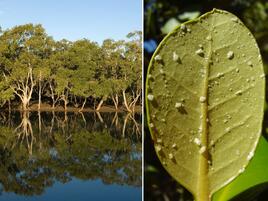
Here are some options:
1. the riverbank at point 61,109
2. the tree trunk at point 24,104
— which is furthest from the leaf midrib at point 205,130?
the riverbank at point 61,109

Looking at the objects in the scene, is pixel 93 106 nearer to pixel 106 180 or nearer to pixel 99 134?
pixel 99 134

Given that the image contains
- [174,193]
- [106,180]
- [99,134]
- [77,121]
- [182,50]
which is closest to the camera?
[182,50]

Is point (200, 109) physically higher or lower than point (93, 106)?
higher

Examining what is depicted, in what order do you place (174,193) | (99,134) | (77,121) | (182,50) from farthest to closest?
(77,121)
(99,134)
(174,193)
(182,50)

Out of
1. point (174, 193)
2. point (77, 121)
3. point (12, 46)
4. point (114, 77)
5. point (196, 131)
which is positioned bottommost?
point (77, 121)

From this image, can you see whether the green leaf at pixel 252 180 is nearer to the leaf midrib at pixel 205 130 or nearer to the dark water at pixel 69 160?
the leaf midrib at pixel 205 130

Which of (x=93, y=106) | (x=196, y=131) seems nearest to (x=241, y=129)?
(x=196, y=131)

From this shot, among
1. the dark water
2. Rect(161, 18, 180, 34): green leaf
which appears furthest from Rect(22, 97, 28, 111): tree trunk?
Rect(161, 18, 180, 34): green leaf

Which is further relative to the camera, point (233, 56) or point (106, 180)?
point (106, 180)
